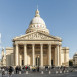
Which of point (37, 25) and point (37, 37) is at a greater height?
point (37, 25)

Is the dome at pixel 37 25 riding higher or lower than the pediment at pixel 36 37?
higher

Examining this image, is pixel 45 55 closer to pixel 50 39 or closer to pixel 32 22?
pixel 50 39

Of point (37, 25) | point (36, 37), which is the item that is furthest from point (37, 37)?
point (37, 25)

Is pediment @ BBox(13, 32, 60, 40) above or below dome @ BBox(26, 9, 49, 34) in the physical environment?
below

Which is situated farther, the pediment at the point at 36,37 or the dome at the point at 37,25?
the dome at the point at 37,25

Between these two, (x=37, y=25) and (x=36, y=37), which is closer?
(x=36, y=37)

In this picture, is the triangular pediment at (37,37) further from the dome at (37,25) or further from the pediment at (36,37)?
the dome at (37,25)

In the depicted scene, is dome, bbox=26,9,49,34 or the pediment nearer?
the pediment

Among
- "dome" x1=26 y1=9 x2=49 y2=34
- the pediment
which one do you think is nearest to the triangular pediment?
the pediment

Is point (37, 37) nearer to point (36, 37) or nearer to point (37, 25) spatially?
point (36, 37)

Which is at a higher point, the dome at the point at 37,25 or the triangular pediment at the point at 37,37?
the dome at the point at 37,25

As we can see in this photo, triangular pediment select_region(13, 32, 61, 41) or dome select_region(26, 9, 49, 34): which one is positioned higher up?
dome select_region(26, 9, 49, 34)

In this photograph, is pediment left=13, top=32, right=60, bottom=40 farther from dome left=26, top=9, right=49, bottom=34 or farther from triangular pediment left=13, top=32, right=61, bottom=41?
dome left=26, top=9, right=49, bottom=34

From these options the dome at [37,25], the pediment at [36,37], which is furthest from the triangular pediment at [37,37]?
the dome at [37,25]
